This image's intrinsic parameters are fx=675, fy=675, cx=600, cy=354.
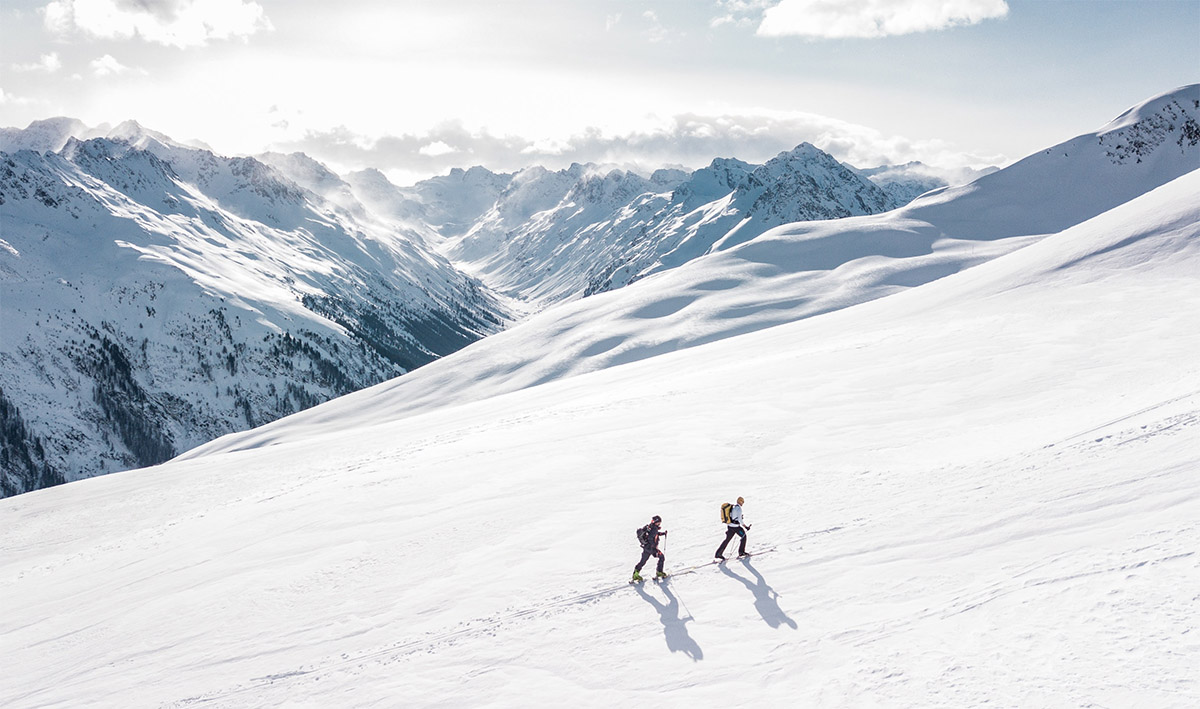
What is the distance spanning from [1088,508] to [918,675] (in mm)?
6450

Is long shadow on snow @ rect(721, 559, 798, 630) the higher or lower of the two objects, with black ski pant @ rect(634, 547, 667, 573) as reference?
lower

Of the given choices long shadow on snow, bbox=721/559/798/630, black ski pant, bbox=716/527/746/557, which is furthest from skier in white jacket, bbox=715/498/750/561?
long shadow on snow, bbox=721/559/798/630

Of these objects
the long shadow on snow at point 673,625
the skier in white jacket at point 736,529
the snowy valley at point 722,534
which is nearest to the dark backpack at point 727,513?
the skier in white jacket at point 736,529

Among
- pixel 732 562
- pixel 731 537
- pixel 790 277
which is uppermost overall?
pixel 790 277

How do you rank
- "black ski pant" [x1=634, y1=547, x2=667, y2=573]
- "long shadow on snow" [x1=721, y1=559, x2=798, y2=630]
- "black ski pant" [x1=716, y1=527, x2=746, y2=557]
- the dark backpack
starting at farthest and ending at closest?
"black ski pant" [x1=716, y1=527, x2=746, y2=557] < the dark backpack < "black ski pant" [x1=634, y1=547, x2=667, y2=573] < "long shadow on snow" [x1=721, y1=559, x2=798, y2=630]

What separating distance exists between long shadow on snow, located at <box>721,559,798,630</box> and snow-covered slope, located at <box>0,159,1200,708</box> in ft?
0.28

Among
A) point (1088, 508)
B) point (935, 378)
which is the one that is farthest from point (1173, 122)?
point (1088, 508)

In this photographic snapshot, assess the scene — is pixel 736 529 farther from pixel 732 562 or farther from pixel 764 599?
pixel 764 599

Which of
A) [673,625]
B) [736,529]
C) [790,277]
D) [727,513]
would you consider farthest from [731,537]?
[790,277]

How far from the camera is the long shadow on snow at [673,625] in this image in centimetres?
1231

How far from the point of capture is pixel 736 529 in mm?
15141

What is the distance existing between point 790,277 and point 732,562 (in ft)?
258

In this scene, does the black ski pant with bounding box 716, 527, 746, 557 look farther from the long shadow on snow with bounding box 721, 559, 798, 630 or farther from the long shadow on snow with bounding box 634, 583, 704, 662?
the long shadow on snow with bounding box 634, 583, 704, 662

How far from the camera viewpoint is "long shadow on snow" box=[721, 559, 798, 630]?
494 inches
